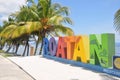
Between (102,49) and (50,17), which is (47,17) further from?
(102,49)

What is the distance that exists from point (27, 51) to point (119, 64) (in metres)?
27.8

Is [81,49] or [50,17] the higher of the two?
[50,17]

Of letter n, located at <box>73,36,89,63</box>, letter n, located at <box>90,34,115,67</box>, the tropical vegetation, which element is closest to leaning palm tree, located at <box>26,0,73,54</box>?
the tropical vegetation

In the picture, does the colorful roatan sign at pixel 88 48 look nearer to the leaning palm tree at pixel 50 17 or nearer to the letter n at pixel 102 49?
the letter n at pixel 102 49

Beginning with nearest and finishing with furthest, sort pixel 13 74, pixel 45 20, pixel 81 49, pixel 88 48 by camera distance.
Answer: pixel 13 74
pixel 88 48
pixel 81 49
pixel 45 20

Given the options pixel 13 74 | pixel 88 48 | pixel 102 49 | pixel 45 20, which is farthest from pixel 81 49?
pixel 45 20

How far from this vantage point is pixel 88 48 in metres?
15.2

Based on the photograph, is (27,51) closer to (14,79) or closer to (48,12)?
(48,12)

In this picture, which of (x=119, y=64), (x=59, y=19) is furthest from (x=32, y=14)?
(x=119, y=64)

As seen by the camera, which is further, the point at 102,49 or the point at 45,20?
the point at 45,20

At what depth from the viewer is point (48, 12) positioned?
89.9ft

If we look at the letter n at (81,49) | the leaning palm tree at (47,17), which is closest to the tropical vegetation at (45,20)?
the leaning palm tree at (47,17)

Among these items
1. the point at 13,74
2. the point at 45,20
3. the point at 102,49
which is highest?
the point at 45,20

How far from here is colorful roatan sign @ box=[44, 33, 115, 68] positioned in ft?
42.4
